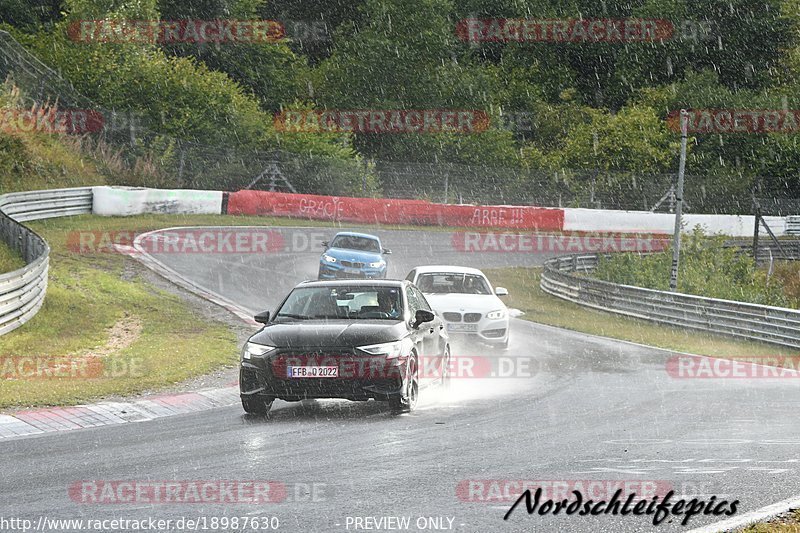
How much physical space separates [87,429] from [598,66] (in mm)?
67089

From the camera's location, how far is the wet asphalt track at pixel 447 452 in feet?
23.1

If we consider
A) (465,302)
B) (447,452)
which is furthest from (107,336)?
(447,452)

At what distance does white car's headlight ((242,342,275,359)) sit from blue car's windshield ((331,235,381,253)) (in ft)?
46.4

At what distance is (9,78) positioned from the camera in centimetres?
4366

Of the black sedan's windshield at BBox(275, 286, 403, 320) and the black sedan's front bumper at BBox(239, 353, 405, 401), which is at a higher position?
the black sedan's windshield at BBox(275, 286, 403, 320)

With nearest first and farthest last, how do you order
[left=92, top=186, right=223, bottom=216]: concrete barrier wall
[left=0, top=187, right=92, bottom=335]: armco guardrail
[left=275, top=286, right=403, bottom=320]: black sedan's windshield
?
[left=275, top=286, right=403, bottom=320]: black sedan's windshield, [left=0, top=187, right=92, bottom=335]: armco guardrail, [left=92, top=186, right=223, bottom=216]: concrete barrier wall

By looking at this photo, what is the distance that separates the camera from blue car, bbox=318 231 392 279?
2483 centimetres

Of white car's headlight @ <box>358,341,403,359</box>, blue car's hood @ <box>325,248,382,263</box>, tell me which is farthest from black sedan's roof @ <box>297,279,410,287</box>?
blue car's hood @ <box>325,248,382,263</box>

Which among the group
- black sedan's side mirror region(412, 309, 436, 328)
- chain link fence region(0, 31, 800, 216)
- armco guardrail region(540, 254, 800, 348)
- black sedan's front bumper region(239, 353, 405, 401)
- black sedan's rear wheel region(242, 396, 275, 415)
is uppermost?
chain link fence region(0, 31, 800, 216)

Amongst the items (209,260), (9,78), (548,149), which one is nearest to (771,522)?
(209,260)

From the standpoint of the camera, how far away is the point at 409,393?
1152 centimetres

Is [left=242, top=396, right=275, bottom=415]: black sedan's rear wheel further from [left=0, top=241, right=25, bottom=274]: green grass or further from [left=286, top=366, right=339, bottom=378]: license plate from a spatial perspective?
[left=0, top=241, right=25, bottom=274]: green grass

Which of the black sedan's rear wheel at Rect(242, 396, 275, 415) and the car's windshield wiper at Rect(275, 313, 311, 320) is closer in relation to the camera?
the black sedan's rear wheel at Rect(242, 396, 275, 415)

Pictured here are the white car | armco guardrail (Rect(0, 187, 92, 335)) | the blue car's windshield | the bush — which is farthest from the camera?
the bush
